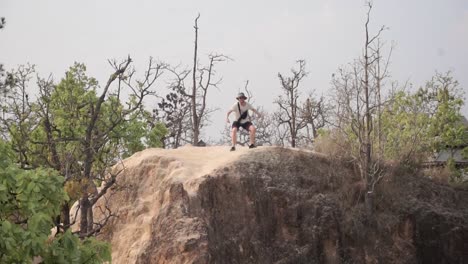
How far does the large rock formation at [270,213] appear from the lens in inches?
459

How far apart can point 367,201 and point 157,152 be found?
532 cm

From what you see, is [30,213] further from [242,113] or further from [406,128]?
[406,128]

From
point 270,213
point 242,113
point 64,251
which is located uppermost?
point 242,113

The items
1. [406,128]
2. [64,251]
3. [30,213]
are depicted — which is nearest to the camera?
[30,213]

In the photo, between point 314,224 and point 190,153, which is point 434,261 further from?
point 190,153

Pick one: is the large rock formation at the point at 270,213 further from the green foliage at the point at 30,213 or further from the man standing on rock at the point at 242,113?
the green foliage at the point at 30,213

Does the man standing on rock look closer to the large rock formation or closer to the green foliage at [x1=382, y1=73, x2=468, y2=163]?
the large rock formation

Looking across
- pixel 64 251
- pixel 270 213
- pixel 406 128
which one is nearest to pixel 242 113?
pixel 270 213

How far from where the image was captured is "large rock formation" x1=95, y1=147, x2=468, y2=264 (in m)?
11.6

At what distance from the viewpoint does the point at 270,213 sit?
41.9 ft

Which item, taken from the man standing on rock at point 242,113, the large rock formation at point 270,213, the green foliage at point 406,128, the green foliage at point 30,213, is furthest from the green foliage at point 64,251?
the green foliage at point 406,128

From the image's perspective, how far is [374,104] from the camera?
15695 millimetres

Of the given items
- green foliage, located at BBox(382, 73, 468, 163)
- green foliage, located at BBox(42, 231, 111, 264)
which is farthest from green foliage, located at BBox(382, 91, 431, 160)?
green foliage, located at BBox(42, 231, 111, 264)

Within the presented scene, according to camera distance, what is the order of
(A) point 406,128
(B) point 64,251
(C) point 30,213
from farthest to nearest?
(A) point 406,128 → (B) point 64,251 → (C) point 30,213
